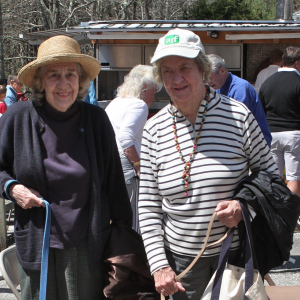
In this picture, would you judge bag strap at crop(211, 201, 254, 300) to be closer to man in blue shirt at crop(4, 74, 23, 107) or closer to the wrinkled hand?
the wrinkled hand

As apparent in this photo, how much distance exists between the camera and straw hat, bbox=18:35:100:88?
2434 mm

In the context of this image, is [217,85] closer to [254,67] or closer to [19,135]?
[19,135]

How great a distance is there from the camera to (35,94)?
2.54 meters

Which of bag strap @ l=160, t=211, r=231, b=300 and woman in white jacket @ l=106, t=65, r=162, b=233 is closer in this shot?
bag strap @ l=160, t=211, r=231, b=300

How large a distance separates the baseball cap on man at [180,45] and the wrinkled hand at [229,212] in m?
0.65

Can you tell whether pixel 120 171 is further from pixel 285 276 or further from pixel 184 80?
pixel 285 276

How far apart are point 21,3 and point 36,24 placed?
5.13 ft

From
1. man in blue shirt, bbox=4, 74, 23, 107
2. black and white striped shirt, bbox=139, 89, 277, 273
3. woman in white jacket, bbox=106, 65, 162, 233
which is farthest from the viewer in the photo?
man in blue shirt, bbox=4, 74, 23, 107

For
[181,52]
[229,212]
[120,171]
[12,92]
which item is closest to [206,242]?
[229,212]

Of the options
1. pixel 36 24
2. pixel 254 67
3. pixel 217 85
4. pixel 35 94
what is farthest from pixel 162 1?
pixel 35 94

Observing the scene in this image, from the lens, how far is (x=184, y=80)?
2.23m

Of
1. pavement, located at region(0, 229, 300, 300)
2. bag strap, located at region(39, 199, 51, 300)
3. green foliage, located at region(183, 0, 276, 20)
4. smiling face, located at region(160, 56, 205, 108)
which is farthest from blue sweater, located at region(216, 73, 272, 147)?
green foliage, located at region(183, 0, 276, 20)

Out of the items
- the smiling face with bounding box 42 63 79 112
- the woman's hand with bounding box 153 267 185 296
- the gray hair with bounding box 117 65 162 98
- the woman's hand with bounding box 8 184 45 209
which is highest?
the smiling face with bounding box 42 63 79 112

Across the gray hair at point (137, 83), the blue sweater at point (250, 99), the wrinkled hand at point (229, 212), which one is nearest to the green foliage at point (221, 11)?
the blue sweater at point (250, 99)
